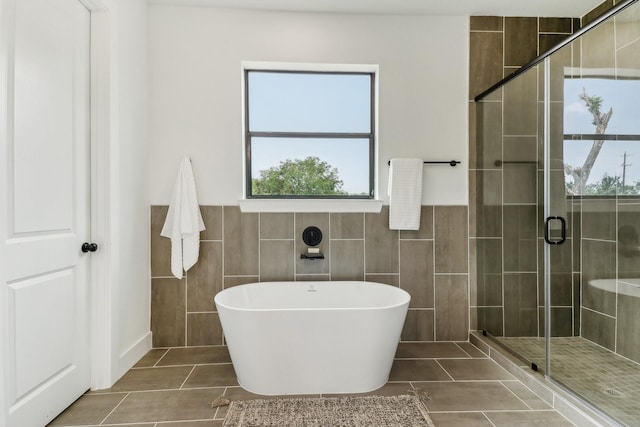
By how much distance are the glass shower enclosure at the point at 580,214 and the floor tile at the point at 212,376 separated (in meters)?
1.90

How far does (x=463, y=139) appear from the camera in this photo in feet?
9.18

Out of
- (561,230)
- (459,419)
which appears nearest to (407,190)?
(561,230)

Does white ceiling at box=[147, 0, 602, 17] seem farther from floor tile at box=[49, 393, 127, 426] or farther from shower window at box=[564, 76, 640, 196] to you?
floor tile at box=[49, 393, 127, 426]

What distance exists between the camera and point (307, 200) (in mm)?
2686

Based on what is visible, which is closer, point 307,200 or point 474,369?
point 474,369

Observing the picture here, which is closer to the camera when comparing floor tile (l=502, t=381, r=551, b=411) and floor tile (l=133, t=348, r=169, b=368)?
floor tile (l=502, t=381, r=551, b=411)

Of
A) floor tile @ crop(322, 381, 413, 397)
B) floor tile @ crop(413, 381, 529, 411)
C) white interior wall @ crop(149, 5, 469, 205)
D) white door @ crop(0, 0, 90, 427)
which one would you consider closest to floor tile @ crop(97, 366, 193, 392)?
white door @ crop(0, 0, 90, 427)

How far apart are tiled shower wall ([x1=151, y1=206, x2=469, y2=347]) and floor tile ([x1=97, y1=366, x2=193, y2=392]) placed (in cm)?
39

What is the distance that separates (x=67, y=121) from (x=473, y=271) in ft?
9.64

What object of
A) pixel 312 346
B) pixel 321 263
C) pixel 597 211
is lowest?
pixel 312 346

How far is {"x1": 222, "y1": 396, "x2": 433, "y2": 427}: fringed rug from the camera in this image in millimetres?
1704

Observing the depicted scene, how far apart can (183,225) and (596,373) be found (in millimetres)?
2694

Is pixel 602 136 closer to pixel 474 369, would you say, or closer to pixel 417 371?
pixel 474 369

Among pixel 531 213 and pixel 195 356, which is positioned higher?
pixel 531 213
